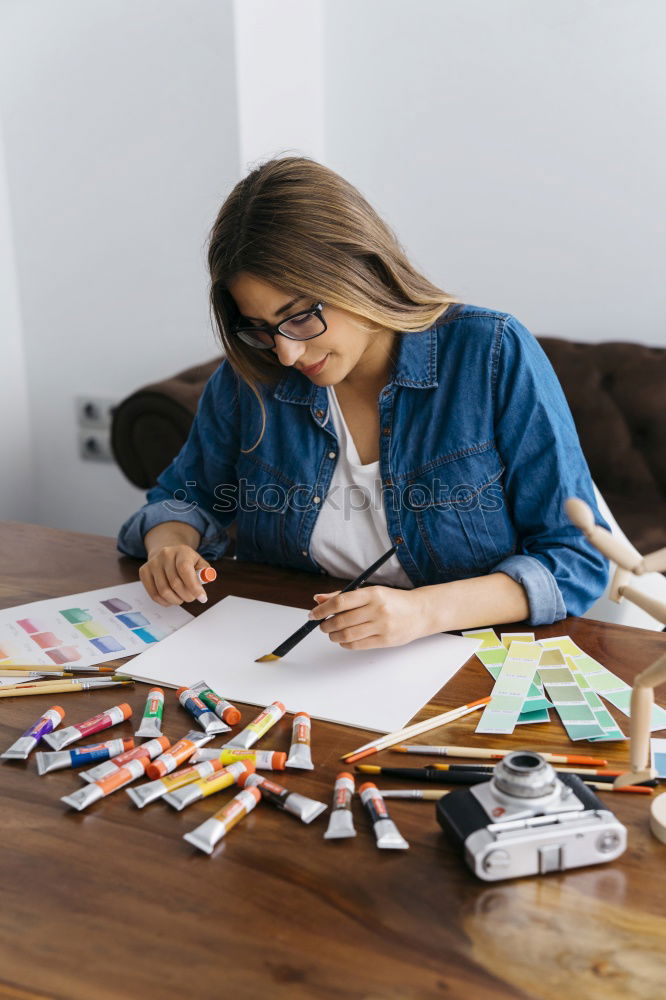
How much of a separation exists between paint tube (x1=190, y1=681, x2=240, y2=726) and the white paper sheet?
0.7 inches

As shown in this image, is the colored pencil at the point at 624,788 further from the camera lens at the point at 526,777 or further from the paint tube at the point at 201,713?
the paint tube at the point at 201,713

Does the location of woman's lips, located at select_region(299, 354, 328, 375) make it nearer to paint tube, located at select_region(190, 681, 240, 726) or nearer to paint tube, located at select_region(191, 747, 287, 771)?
paint tube, located at select_region(190, 681, 240, 726)

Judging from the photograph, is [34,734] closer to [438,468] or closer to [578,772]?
[578,772]

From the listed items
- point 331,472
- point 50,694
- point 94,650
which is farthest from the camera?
point 331,472

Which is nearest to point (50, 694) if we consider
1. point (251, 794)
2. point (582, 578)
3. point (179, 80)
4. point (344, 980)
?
point (251, 794)

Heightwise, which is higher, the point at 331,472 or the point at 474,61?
the point at 474,61

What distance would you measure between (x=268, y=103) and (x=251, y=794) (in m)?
2.18

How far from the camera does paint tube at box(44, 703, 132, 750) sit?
906mm

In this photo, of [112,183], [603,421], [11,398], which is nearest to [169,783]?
[603,421]

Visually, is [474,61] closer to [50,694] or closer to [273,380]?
[273,380]

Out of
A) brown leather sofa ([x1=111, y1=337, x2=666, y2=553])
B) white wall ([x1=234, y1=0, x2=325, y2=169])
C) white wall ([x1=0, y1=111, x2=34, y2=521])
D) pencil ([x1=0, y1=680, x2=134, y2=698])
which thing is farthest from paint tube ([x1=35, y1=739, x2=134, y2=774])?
white wall ([x1=0, y1=111, x2=34, y2=521])

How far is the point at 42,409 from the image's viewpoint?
2969 mm

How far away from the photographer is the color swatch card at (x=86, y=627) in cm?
112

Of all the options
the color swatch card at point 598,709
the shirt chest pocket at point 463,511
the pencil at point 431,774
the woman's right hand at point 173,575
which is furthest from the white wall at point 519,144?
the pencil at point 431,774
